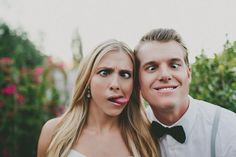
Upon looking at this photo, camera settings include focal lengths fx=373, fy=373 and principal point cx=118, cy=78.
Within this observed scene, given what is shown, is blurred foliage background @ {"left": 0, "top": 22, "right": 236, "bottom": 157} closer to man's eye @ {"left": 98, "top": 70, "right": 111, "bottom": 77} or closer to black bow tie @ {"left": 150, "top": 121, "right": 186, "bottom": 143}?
man's eye @ {"left": 98, "top": 70, "right": 111, "bottom": 77}

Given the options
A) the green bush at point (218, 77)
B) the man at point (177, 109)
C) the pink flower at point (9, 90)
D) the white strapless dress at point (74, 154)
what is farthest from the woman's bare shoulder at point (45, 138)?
the pink flower at point (9, 90)

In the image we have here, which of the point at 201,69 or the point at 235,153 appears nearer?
the point at 235,153

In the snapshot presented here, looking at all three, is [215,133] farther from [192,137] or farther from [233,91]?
[233,91]

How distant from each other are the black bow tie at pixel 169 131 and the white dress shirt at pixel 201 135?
4cm

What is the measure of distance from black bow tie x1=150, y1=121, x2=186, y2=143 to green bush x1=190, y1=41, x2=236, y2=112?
838 mm

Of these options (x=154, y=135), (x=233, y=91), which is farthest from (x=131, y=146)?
(x=233, y=91)

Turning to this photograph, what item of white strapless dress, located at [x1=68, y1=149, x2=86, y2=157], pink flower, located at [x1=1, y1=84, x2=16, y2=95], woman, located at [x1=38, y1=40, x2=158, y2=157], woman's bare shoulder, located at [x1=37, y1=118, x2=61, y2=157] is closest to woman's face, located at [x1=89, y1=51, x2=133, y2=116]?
woman, located at [x1=38, y1=40, x2=158, y2=157]

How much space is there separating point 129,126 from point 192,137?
737 mm

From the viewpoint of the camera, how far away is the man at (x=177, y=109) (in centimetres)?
274

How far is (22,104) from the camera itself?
8133 mm

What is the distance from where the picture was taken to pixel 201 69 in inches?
156

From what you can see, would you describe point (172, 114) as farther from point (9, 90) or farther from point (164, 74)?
point (9, 90)

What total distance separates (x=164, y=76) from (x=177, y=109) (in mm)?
306

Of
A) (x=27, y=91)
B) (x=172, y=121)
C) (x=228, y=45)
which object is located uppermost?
(x=228, y=45)
